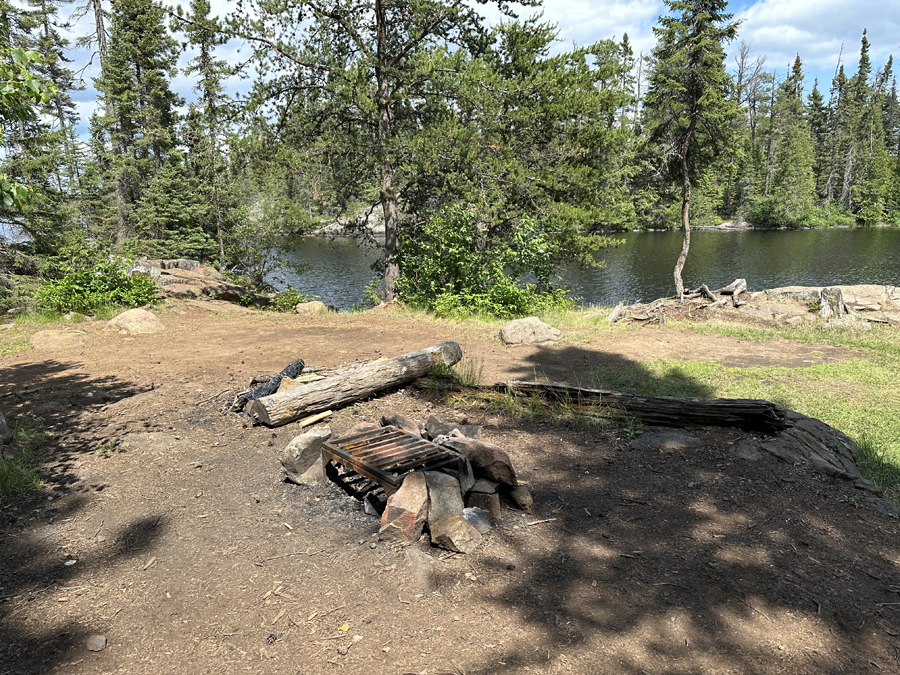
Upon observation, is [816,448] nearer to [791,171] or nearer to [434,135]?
[434,135]

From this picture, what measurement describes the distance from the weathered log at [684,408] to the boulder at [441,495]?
2525 millimetres

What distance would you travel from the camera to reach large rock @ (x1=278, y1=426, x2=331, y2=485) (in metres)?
4.49

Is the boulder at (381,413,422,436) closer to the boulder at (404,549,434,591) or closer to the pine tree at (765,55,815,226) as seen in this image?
the boulder at (404,549,434,591)

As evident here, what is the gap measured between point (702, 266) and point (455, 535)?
31777mm

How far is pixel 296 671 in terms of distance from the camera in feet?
8.57

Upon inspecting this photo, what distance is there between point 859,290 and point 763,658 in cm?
1779

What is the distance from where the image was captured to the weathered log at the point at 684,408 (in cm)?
505

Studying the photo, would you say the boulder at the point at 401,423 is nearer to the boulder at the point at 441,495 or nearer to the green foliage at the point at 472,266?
the boulder at the point at 441,495

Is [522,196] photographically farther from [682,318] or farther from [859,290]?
[859,290]

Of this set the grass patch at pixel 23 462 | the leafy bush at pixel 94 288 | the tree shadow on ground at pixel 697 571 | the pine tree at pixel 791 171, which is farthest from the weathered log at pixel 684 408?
the pine tree at pixel 791 171

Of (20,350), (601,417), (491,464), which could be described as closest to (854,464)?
(601,417)

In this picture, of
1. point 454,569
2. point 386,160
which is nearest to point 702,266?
point 386,160

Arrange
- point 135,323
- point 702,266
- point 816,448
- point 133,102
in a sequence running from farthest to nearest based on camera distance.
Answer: point 702,266, point 133,102, point 135,323, point 816,448

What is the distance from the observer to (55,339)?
948 cm
